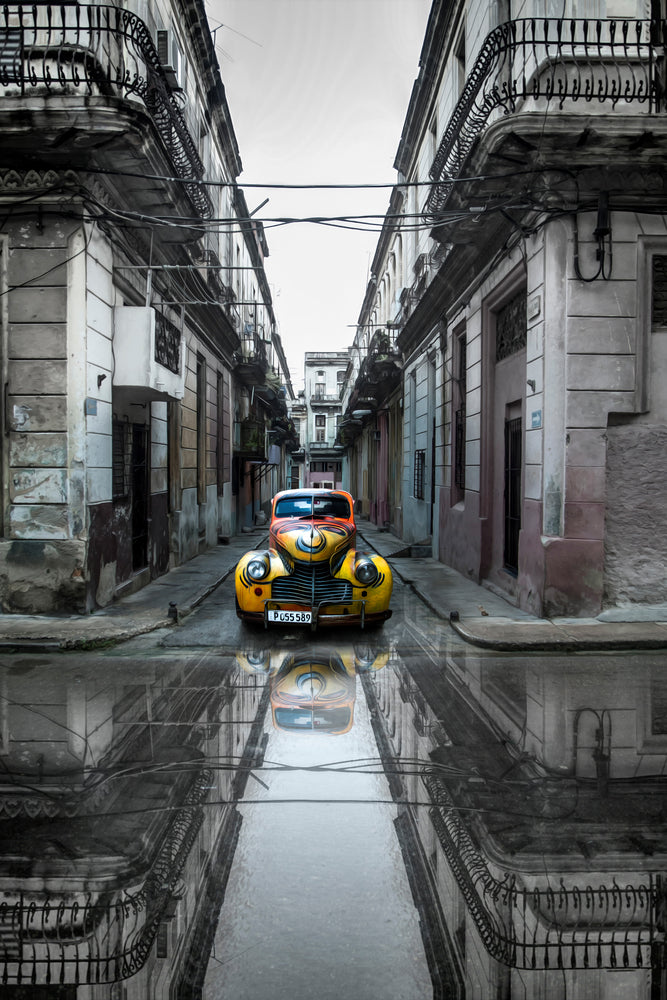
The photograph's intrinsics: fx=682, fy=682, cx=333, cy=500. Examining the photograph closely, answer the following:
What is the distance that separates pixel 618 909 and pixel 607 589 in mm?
6341

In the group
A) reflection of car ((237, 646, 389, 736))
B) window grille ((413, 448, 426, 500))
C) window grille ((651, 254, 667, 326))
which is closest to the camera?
reflection of car ((237, 646, 389, 736))

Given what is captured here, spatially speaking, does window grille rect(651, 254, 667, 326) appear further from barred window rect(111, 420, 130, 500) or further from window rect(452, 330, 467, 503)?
barred window rect(111, 420, 130, 500)

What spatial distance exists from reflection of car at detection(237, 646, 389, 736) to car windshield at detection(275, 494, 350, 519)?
8.41 ft

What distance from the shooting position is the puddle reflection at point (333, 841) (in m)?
2.39

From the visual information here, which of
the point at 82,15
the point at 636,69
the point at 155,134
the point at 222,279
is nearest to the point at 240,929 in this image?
the point at 155,134

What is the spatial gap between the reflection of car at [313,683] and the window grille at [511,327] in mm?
5669

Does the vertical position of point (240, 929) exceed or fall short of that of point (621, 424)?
it falls short

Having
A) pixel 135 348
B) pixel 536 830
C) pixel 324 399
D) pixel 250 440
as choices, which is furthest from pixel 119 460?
pixel 324 399

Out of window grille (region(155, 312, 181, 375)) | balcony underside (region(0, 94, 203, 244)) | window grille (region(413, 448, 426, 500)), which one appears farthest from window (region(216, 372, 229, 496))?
balcony underside (region(0, 94, 203, 244))

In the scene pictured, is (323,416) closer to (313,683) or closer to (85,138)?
(85,138)

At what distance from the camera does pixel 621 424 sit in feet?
28.0

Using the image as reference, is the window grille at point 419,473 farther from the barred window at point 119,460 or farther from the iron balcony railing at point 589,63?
the iron balcony railing at point 589,63

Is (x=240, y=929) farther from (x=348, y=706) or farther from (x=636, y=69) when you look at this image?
(x=636, y=69)

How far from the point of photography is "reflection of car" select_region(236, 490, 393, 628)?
7.67 m
